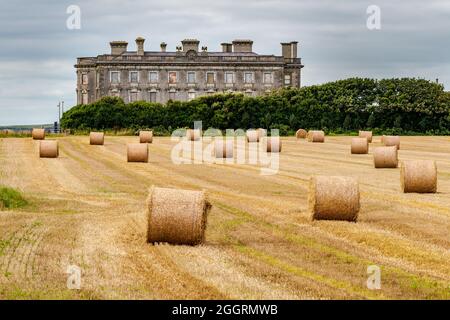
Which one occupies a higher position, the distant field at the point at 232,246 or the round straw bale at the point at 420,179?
the round straw bale at the point at 420,179

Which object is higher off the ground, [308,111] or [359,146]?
[308,111]

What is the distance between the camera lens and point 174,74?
147500mm

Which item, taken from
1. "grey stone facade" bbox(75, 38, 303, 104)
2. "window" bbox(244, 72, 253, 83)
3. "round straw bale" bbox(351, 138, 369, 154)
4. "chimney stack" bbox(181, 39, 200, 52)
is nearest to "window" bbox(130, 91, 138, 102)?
"grey stone facade" bbox(75, 38, 303, 104)

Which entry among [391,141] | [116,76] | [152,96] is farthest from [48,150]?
[152,96]

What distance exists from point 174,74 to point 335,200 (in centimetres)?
12762

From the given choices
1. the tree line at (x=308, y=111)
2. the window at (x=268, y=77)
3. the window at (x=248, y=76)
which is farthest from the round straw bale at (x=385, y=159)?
the window at (x=248, y=76)

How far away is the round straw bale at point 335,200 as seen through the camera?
822 inches

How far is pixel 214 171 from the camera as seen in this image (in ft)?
124

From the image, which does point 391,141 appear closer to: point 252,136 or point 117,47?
point 252,136

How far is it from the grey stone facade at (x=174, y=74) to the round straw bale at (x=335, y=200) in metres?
125

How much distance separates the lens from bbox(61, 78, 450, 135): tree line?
308ft

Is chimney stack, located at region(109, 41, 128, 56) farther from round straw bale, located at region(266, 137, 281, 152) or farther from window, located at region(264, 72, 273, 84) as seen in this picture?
round straw bale, located at region(266, 137, 281, 152)

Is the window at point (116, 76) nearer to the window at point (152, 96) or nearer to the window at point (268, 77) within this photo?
the window at point (152, 96)
